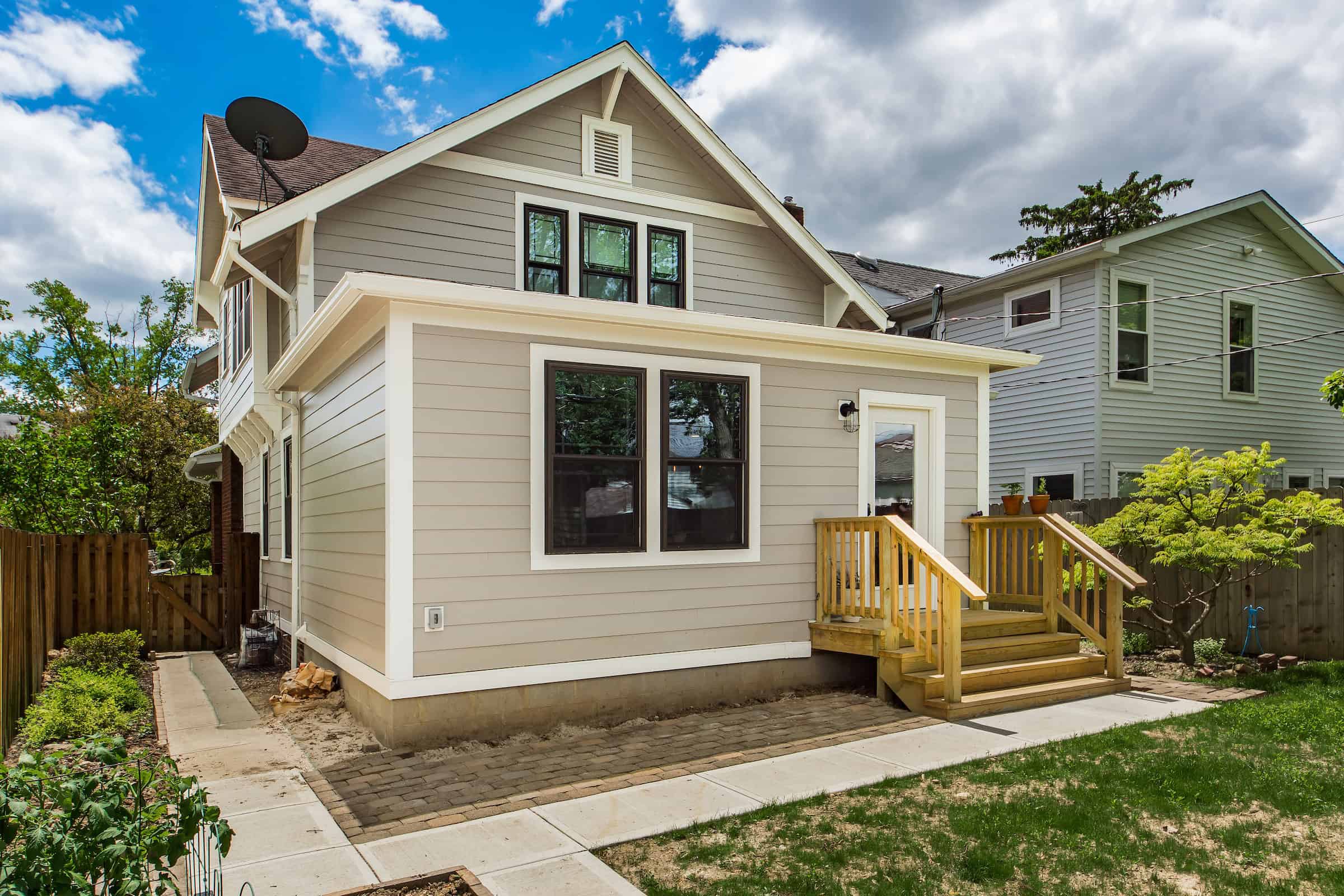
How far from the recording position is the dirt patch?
552 centimetres

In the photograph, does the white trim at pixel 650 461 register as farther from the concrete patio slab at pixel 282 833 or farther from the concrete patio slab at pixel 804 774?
the concrete patio slab at pixel 282 833

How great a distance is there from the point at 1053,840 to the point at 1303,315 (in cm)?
1565

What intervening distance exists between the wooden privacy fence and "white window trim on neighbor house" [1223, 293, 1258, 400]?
6494 mm

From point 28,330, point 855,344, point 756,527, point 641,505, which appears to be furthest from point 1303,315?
point 28,330

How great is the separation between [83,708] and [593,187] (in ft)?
21.9

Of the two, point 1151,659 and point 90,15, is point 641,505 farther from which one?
point 90,15

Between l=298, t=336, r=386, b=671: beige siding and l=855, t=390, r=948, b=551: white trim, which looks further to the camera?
l=855, t=390, r=948, b=551: white trim

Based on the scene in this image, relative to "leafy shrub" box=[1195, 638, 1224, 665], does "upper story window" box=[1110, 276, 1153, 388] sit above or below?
above

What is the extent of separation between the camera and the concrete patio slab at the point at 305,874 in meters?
3.36

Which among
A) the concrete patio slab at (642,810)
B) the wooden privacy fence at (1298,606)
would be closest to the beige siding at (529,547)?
the concrete patio slab at (642,810)

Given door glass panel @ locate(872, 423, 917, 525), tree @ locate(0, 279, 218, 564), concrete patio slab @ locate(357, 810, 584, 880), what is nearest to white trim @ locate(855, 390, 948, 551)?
door glass panel @ locate(872, 423, 917, 525)

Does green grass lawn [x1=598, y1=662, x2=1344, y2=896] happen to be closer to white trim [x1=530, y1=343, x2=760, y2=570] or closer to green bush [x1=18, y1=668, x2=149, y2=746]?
white trim [x1=530, y1=343, x2=760, y2=570]

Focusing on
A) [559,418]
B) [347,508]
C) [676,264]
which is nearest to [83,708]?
[347,508]

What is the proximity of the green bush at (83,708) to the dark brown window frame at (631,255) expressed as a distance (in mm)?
5516
